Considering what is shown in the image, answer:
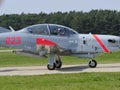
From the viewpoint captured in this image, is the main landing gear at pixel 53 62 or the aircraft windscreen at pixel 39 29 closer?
the main landing gear at pixel 53 62

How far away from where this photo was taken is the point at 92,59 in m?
20.2

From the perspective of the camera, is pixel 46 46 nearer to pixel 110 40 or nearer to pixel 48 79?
pixel 110 40

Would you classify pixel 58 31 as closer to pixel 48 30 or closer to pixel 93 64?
pixel 48 30

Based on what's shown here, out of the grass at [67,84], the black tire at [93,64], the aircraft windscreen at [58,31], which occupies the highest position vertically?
the aircraft windscreen at [58,31]

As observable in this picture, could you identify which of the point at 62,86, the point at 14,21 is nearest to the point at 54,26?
the point at 62,86

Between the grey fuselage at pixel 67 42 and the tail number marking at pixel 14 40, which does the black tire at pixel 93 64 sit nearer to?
the grey fuselage at pixel 67 42

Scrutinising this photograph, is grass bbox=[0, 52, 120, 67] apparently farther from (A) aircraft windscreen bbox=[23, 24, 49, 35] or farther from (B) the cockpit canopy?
(A) aircraft windscreen bbox=[23, 24, 49, 35]

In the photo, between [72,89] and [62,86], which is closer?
[72,89]

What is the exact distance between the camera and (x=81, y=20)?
4843 inches

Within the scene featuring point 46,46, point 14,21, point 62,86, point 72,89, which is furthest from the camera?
point 14,21

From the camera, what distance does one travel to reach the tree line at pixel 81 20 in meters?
116

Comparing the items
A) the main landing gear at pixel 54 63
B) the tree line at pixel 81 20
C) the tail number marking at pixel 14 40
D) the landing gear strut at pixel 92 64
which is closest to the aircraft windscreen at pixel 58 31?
the main landing gear at pixel 54 63

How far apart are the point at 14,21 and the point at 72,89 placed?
115428 millimetres

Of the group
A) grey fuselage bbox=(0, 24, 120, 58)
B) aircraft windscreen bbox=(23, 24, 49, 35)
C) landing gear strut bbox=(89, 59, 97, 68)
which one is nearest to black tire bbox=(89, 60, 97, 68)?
landing gear strut bbox=(89, 59, 97, 68)
